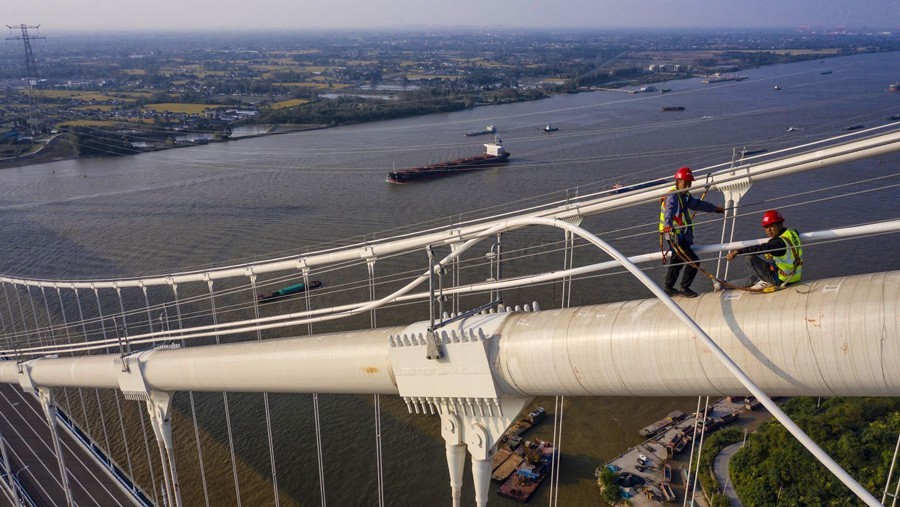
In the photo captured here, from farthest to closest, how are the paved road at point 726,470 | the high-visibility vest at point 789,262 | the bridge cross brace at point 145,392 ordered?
the paved road at point 726,470 < the bridge cross brace at point 145,392 < the high-visibility vest at point 789,262

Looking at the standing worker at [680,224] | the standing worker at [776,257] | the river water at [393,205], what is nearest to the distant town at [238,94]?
the river water at [393,205]

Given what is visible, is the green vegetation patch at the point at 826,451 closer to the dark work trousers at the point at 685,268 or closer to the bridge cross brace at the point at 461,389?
the dark work trousers at the point at 685,268

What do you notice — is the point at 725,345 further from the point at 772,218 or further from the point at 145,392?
the point at 145,392

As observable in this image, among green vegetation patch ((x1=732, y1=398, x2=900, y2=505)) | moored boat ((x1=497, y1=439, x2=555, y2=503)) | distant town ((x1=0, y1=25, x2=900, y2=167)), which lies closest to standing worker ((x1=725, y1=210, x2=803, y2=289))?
green vegetation patch ((x1=732, y1=398, x2=900, y2=505))

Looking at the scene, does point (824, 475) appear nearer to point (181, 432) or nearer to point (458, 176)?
point (181, 432)

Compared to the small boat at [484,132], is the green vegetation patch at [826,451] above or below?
below

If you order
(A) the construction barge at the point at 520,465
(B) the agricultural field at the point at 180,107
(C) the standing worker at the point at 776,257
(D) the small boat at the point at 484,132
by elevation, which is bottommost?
(A) the construction barge at the point at 520,465

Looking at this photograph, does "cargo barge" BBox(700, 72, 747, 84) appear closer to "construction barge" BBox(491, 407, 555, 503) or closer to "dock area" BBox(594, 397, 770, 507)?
"dock area" BBox(594, 397, 770, 507)
